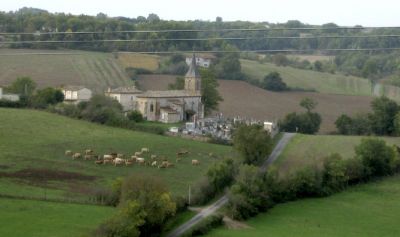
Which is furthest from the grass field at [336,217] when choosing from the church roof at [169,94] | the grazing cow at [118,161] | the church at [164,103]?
the church roof at [169,94]

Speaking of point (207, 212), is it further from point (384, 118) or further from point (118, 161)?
point (384, 118)

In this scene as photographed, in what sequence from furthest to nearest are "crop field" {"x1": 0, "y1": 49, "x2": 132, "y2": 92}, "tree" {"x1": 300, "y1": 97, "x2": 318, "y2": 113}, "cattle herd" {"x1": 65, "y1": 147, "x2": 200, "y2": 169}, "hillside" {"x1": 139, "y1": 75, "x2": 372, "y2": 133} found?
1. "crop field" {"x1": 0, "y1": 49, "x2": 132, "y2": 92}
2. "tree" {"x1": 300, "y1": 97, "x2": 318, "y2": 113}
3. "hillside" {"x1": 139, "y1": 75, "x2": 372, "y2": 133}
4. "cattle herd" {"x1": 65, "y1": 147, "x2": 200, "y2": 169}

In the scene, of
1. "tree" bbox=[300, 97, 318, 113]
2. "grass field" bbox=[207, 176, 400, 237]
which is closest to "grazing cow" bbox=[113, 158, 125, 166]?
"grass field" bbox=[207, 176, 400, 237]

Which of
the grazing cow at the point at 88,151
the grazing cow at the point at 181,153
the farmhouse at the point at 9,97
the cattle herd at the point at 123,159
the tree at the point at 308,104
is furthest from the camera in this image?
the tree at the point at 308,104

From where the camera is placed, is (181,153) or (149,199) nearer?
(149,199)

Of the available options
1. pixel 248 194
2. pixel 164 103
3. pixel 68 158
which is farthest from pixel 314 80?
pixel 248 194

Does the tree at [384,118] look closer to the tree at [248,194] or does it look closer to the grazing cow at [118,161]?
the tree at [248,194]

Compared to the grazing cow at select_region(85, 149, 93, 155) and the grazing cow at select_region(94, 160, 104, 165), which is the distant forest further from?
the grazing cow at select_region(94, 160, 104, 165)
